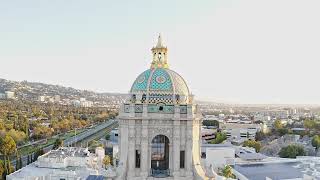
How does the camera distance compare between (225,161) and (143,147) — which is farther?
(225,161)

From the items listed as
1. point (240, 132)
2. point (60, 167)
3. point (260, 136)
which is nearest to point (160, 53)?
point (60, 167)

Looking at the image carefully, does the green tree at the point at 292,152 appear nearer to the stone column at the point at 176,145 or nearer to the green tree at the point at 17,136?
the green tree at the point at 17,136

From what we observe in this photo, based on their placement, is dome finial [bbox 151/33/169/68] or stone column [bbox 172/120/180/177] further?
dome finial [bbox 151/33/169/68]

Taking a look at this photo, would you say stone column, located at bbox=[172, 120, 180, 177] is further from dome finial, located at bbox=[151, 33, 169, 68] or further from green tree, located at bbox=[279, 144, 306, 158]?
green tree, located at bbox=[279, 144, 306, 158]

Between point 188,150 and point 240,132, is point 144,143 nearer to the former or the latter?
point 188,150

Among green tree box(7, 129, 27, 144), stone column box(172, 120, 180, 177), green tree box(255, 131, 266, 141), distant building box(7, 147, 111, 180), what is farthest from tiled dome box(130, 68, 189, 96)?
green tree box(255, 131, 266, 141)

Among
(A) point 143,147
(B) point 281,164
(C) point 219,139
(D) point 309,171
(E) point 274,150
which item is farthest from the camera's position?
(C) point 219,139

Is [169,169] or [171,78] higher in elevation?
[171,78]

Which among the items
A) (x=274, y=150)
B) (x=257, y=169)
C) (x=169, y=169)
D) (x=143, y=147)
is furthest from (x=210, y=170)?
(x=274, y=150)

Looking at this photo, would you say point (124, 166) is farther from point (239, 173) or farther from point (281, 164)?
point (281, 164)
